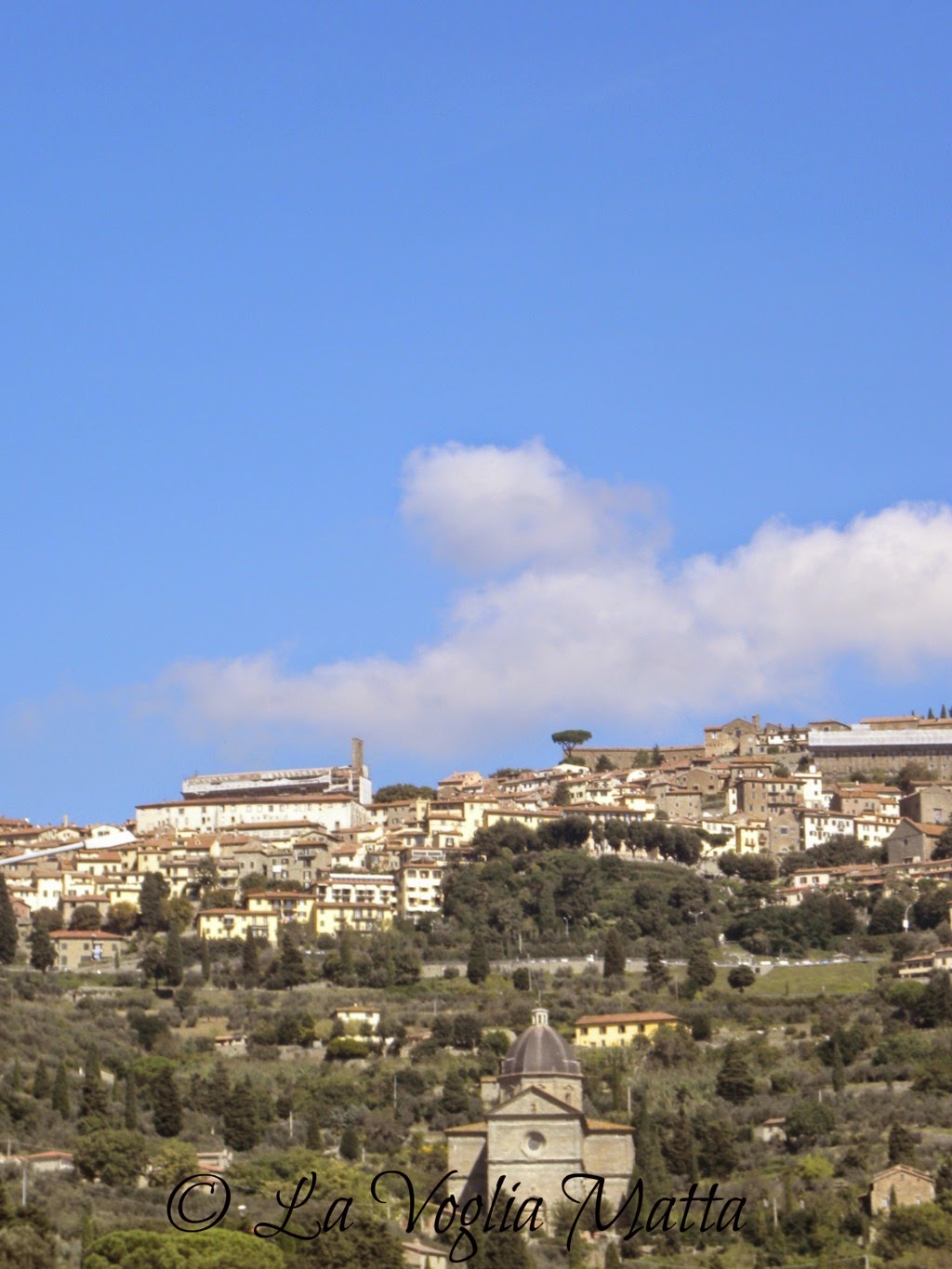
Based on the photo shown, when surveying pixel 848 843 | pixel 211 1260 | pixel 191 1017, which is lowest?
pixel 211 1260

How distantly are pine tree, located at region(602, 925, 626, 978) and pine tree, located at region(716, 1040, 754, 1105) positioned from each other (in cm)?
1779

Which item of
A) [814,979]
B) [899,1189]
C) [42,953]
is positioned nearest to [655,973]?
[814,979]

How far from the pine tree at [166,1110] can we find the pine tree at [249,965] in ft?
67.7

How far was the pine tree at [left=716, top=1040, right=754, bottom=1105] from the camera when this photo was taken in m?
84.6

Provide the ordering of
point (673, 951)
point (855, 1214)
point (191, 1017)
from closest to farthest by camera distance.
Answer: point (855, 1214)
point (191, 1017)
point (673, 951)

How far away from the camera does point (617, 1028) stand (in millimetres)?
93500

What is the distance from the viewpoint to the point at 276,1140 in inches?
3223

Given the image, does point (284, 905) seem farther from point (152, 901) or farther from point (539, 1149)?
point (539, 1149)

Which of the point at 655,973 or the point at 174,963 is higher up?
the point at 174,963

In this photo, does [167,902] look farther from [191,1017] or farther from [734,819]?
[734,819]

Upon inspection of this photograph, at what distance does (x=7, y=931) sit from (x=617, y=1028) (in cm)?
2827

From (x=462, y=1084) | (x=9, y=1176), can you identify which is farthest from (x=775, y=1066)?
(x=9, y=1176)

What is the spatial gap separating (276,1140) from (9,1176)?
516 inches

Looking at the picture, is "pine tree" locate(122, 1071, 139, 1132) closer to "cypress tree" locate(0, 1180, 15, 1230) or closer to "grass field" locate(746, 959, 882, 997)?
"cypress tree" locate(0, 1180, 15, 1230)
